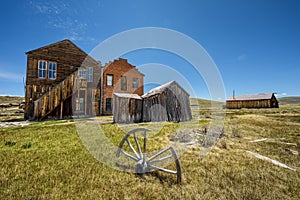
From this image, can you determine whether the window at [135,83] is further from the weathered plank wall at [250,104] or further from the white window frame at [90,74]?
the weathered plank wall at [250,104]

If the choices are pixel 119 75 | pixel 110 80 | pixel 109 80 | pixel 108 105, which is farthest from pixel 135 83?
pixel 108 105

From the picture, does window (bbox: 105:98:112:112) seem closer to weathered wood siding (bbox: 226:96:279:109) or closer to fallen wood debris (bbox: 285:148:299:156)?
fallen wood debris (bbox: 285:148:299:156)

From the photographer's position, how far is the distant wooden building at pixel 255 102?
142ft

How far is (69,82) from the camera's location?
14555mm

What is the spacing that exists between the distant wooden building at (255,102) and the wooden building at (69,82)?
44325 millimetres

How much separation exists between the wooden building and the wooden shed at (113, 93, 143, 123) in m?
6.29

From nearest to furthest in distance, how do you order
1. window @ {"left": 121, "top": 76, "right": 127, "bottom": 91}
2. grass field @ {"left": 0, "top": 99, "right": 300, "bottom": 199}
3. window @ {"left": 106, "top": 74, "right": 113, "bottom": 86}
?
1. grass field @ {"left": 0, "top": 99, "right": 300, "bottom": 199}
2. window @ {"left": 106, "top": 74, "right": 113, "bottom": 86}
3. window @ {"left": 121, "top": 76, "right": 127, "bottom": 91}

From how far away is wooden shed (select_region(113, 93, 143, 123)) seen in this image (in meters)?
12.1

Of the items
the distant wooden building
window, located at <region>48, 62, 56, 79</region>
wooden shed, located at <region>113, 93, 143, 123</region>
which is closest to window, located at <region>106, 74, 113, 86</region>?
window, located at <region>48, 62, 56, 79</region>

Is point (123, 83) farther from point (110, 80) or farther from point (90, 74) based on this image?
point (90, 74)

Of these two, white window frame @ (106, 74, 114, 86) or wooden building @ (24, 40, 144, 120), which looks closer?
wooden building @ (24, 40, 144, 120)

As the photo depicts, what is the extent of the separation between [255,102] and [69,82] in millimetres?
53343

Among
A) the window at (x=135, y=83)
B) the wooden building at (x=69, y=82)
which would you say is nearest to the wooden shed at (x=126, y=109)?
the wooden building at (x=69, y=82)

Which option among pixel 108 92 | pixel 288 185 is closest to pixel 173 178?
pixel 288 185
